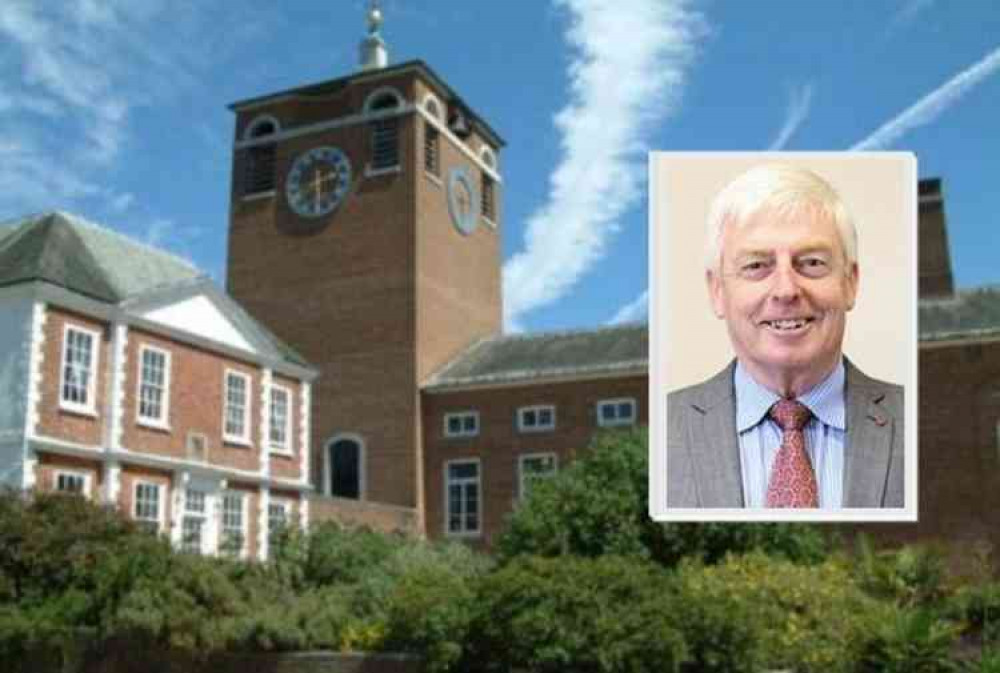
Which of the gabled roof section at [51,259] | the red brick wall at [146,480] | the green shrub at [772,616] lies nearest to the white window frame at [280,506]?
the red brick wall at [146,480]

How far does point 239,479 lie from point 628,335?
1656cm

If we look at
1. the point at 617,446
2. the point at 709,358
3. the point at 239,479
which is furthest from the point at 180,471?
the point at 709,358

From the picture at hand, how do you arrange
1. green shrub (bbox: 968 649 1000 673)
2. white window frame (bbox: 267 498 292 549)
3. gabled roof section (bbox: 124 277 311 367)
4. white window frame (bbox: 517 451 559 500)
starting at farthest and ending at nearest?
white window frame (bbox: 517 451 559 500) < white window frame (bbox: 267 498 292 549) < gabled roof section (bbox: 124 277 311 367) < green shrub (bbox: 968 649 1000 673)

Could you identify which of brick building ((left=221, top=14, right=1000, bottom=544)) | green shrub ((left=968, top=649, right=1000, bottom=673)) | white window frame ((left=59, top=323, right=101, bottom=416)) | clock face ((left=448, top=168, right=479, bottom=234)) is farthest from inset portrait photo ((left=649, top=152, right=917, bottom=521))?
clock face ((left=448, top=168, right=479, bottom=234))

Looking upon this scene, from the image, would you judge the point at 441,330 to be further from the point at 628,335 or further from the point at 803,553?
the point at 803,553

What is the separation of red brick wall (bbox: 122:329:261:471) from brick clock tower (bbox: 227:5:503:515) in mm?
11551

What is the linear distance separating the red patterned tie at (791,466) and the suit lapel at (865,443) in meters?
0.18

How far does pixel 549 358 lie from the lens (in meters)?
42.1

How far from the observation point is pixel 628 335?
42031 millimetres

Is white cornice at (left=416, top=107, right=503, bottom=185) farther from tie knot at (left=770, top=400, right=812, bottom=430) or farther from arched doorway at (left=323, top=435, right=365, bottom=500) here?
tie knot at (left=770, top=400, right=812, bottom=430)

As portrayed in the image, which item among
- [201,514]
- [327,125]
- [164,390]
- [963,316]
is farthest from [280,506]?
[963,316]

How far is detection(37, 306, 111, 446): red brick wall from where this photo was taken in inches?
973

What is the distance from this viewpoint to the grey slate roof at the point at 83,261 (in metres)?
25.7

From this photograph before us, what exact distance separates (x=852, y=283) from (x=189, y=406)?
24.2m
